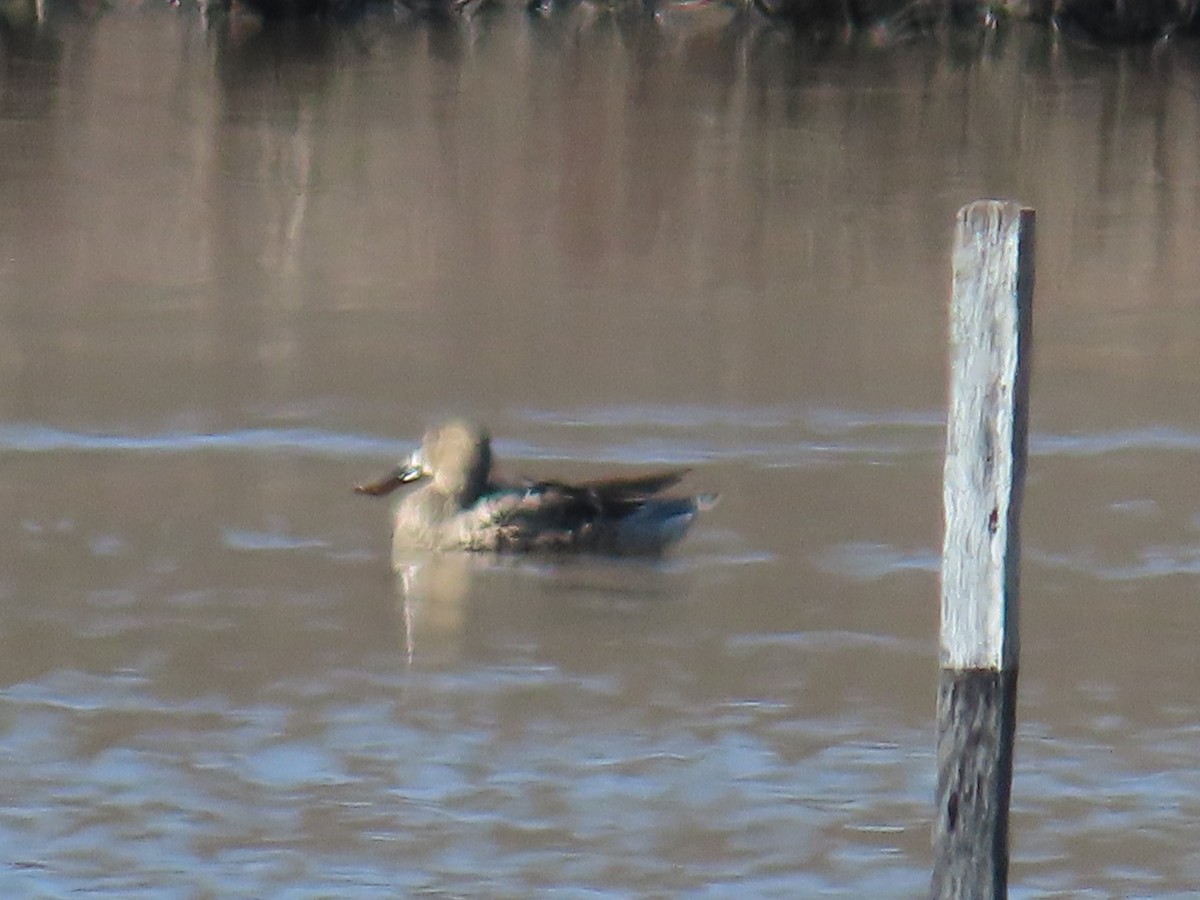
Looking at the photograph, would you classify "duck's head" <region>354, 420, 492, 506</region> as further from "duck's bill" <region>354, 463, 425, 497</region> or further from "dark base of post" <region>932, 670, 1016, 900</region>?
"dark base of post" <region>932, 670, 1016, 900</region>

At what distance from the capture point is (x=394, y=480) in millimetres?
10023

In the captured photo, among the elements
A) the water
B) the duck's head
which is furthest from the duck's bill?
the water

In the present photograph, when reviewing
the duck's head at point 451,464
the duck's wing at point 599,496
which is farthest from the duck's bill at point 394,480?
the duck's wing at point 599,496

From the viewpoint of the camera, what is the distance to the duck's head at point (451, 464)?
981 cm

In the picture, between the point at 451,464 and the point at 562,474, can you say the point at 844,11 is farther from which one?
the point at 451,464

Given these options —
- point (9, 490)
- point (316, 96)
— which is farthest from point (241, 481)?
point (316, 96)

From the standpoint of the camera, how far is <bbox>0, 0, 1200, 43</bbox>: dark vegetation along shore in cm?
3012

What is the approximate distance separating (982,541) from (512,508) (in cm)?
453

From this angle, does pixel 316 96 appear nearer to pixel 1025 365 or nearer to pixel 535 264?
pixel 535 264

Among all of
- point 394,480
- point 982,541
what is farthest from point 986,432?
point 394,480

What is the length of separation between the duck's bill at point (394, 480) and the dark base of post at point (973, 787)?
4834 millimetres

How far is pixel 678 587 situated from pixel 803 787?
2.26 m

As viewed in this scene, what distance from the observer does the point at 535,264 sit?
15.4 meters

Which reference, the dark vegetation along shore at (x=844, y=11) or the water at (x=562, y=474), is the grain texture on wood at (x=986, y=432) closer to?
the water at (x=562, y=474)
